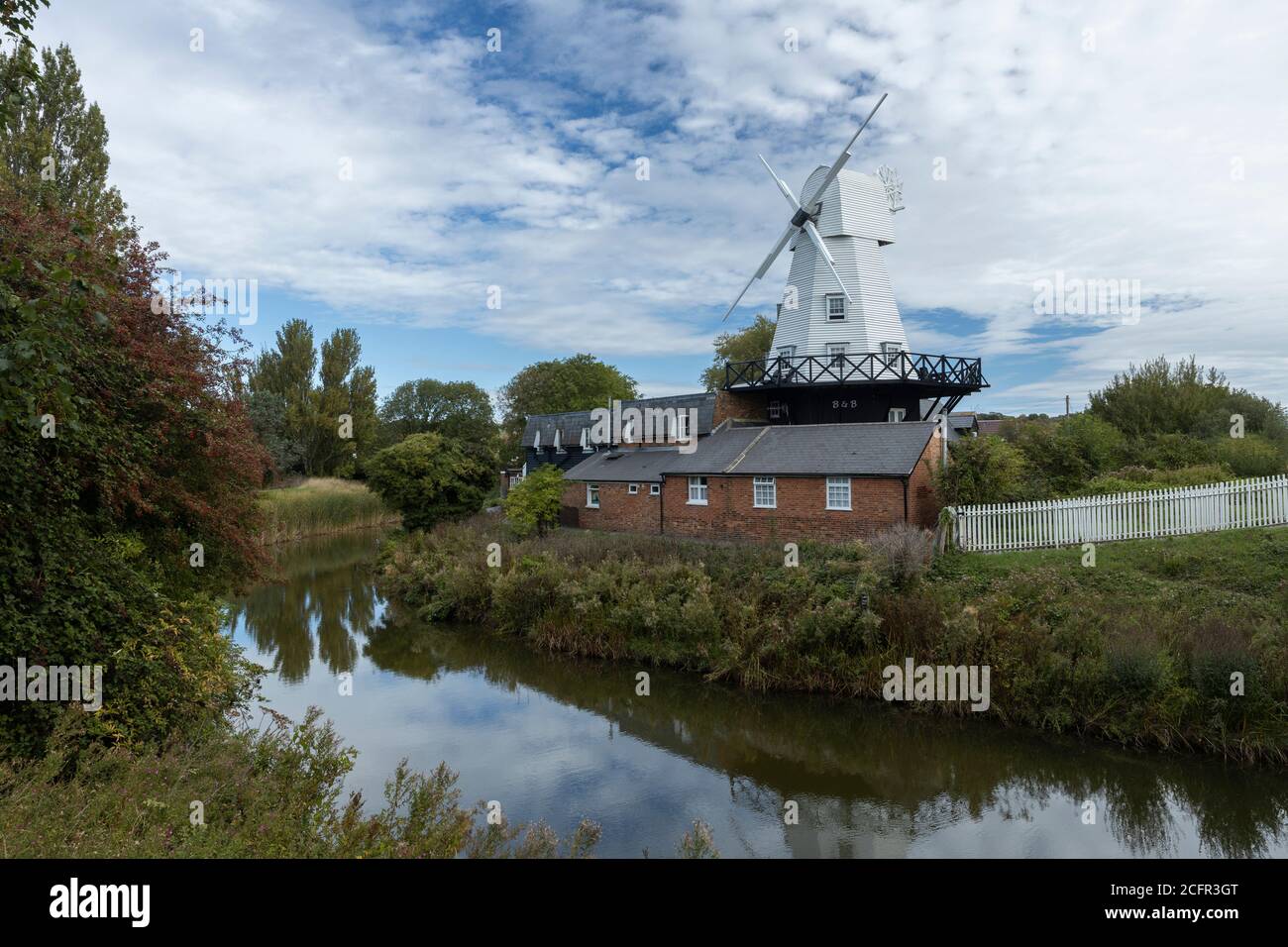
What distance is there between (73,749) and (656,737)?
30.2ft

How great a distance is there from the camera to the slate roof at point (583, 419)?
2678cm

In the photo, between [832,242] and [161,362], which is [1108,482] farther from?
[161,362]

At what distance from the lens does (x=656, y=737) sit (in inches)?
533

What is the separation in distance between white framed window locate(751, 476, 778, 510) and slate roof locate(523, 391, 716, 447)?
16.9 feet

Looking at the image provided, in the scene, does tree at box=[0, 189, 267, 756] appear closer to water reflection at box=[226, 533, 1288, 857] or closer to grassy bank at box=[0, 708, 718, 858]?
grassy bank at box=[0, 708, 718, 858]

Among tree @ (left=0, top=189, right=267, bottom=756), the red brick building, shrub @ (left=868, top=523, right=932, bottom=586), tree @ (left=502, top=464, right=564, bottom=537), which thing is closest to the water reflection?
shrub @ (left=868, top=523, right=932, bottom=586)

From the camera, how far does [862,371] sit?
25.6 metres

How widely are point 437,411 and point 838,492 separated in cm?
4320

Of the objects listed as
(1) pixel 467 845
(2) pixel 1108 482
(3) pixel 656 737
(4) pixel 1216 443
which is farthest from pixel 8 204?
(4) pixel 1216 443

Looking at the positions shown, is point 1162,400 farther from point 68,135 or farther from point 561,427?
point 68,135

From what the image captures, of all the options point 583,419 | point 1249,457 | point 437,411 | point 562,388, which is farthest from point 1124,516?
point 437,411

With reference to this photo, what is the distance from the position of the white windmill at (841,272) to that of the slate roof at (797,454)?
207 inches

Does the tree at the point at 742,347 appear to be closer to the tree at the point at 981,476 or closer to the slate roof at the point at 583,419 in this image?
the slate roof at the point at 583,419

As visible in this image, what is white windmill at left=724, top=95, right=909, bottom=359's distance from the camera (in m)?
27.7
